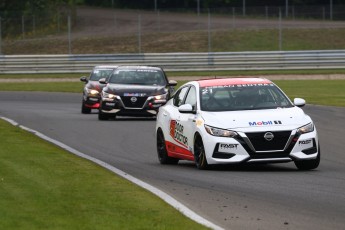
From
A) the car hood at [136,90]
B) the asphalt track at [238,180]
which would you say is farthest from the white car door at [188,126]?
the car hood at [136,90]

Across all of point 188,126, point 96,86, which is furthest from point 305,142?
point 96,86

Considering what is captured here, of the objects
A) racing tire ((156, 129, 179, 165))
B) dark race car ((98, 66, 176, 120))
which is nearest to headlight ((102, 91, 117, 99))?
dark race car ((98, 66, 176, 120))

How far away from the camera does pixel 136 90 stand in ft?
99.3

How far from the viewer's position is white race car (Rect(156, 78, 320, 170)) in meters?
16.0

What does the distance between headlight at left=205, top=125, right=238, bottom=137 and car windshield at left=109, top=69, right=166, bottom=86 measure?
14.7 meters

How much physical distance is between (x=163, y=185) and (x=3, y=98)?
29362mm

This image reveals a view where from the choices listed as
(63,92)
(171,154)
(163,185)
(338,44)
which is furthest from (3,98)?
(163,185)

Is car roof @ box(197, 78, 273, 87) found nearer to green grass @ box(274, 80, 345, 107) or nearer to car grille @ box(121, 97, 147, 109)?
car grille @ box(121, 97, 147, 109)

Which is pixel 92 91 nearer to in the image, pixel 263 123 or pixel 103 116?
pixel 103 116

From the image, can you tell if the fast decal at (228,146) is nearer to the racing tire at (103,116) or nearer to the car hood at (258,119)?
the car hood at (258,119)

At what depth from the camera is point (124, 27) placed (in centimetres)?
7106

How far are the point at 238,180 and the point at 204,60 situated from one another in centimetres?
3929

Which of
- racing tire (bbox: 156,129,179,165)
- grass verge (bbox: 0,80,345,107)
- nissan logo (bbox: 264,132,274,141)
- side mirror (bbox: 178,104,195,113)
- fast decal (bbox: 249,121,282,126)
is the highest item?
side mirror (bbox: 178,104,195,113)

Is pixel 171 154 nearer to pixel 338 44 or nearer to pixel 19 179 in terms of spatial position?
pixel 19 179
